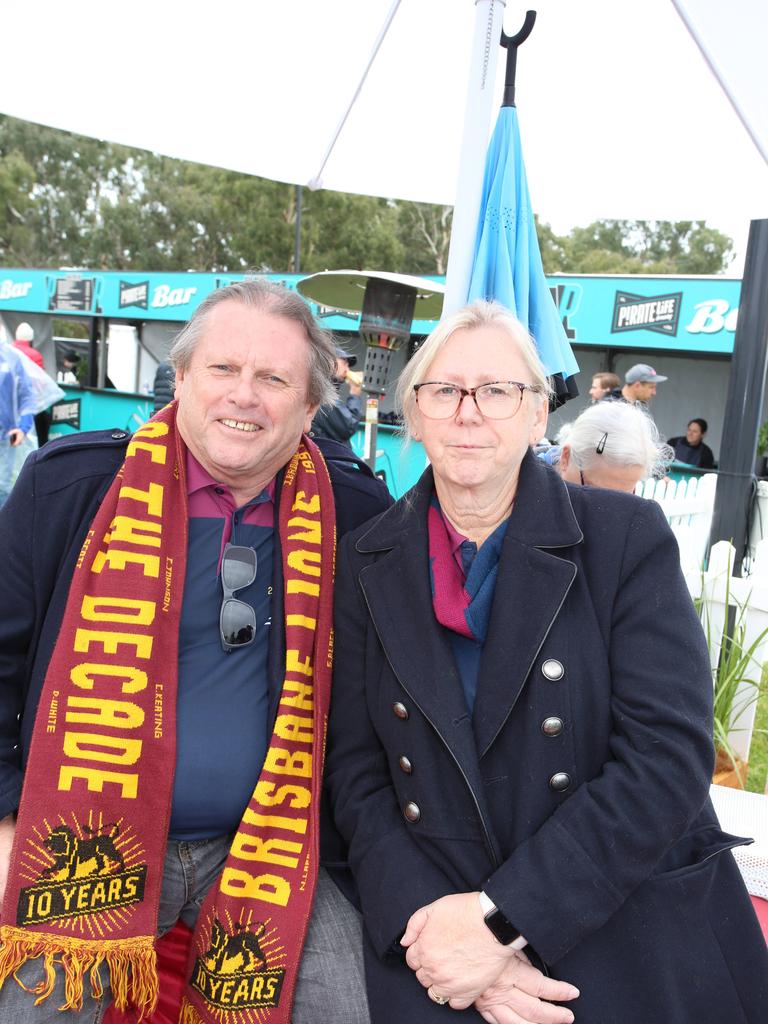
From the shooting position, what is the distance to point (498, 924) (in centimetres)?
156

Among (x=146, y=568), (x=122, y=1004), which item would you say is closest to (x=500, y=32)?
(x=146, y=568)

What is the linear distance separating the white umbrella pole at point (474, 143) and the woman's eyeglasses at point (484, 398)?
876 mm

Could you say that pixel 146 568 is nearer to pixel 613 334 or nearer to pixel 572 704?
pixel 572 704

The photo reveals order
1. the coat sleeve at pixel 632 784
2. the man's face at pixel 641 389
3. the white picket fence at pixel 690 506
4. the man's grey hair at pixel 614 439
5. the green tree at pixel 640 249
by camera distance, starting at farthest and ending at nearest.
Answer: the green tree at pixel 640 249, the man's face at pixel 641 389, the white picket fence at pixel 690 506, the man's grey hair at pixel 614 439, the coat sleeve at pixel 632 784

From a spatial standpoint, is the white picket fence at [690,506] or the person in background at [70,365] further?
the person in background at [70,365]

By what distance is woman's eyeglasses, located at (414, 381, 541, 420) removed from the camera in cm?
184

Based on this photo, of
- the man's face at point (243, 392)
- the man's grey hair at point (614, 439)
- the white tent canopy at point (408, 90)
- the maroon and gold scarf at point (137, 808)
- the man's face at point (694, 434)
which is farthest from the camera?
the man's face at point (694, 434)

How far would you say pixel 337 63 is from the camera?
326cm

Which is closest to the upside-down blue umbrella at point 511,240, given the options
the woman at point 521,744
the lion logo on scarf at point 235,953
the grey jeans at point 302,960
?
the woman at point 521,744

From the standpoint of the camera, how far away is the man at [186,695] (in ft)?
5.80

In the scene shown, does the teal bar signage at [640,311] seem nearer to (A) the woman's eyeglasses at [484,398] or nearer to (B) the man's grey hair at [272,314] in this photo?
(B) the man's grey hair at [272,314]

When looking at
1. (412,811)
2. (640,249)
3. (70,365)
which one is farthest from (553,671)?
(640,249)

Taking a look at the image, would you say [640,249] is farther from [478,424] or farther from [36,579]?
[36,579]

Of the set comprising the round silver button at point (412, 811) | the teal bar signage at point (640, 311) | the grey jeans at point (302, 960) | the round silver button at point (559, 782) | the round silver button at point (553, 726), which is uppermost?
the teal bar signage at point (640, 311)
